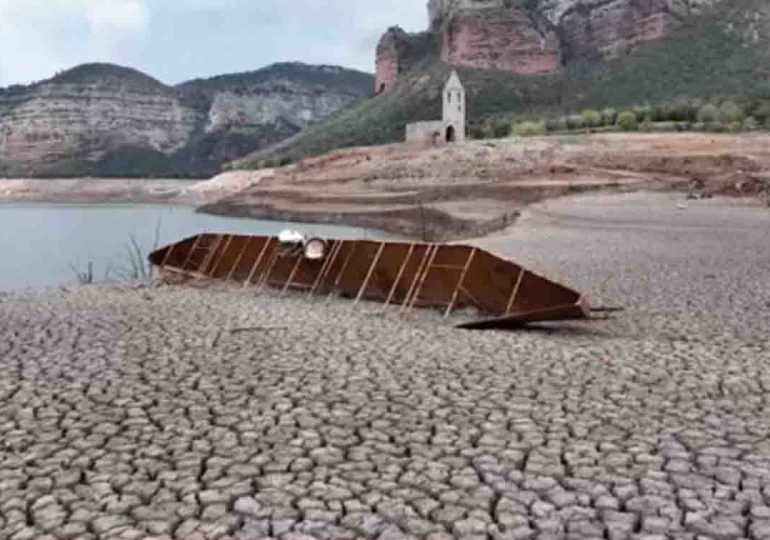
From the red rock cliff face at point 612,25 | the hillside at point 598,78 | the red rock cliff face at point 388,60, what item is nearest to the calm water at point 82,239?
the hillside at point 598,78

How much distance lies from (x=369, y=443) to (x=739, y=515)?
7.46 ft

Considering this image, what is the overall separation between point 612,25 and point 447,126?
36699 millimetres

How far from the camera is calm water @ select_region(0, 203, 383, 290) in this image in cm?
2708

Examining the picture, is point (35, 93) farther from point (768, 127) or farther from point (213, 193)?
point (768, 127)

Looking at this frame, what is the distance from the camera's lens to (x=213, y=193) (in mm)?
82250

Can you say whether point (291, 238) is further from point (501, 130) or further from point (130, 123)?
point (130, 123)

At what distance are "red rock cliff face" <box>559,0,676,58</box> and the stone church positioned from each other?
2720cm

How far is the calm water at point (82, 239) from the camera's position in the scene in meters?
27.1

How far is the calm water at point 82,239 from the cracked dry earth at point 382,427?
13188 mm

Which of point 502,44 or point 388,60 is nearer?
point 502,44

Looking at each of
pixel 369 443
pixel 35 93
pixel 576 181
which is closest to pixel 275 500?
pixel 369 443

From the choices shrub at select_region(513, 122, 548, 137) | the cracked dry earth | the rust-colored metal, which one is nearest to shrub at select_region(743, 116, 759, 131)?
shrub at select_region(513, 122, 548, 137)

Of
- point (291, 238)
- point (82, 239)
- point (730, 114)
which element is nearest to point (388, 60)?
point (730, 114)

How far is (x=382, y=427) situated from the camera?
6148 mm
